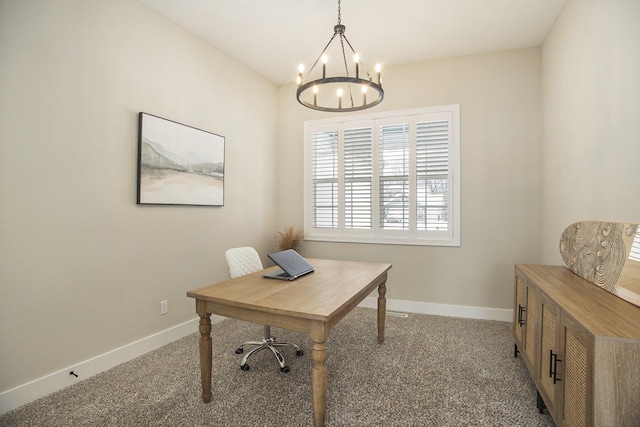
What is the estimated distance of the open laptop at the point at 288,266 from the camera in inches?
94.7

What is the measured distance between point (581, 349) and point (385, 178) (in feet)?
9.89

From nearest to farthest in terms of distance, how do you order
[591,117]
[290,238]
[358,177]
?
[591,117]
[358,177]
[290,238]

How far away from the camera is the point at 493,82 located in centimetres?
372

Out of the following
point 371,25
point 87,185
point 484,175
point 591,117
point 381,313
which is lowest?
point 381,313

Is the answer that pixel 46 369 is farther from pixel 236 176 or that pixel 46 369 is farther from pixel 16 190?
pixel 236 176

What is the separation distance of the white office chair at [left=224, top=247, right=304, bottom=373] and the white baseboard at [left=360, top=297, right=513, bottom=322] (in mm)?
1702

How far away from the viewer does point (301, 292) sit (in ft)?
6.73

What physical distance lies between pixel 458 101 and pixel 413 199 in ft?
4.11

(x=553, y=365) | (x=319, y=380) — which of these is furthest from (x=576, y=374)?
(x=319, y=380)

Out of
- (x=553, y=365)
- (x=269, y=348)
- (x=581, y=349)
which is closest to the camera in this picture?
(x=581, y=349)

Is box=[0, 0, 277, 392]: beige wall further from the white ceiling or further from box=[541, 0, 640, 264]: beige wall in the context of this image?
box=[541, 0, 640, 264]: beige wall

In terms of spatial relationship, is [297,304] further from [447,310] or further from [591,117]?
[447,310]

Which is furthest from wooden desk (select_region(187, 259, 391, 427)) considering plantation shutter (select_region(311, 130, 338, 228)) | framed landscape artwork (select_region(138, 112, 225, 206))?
plantation shutter (select_region(311, 130, 338, 228))

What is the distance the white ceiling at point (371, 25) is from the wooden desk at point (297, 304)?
232 centimetres
